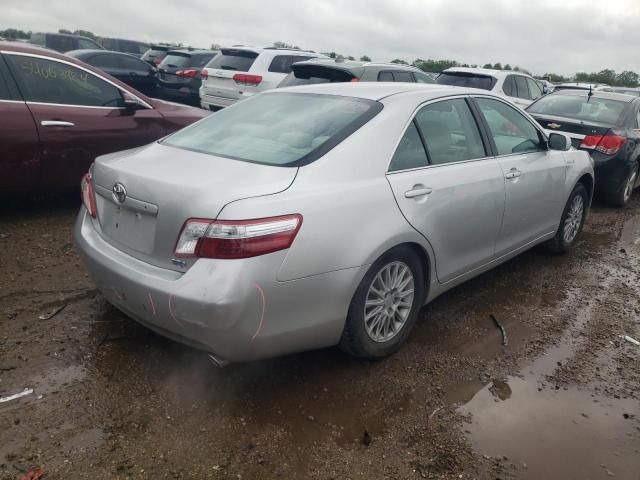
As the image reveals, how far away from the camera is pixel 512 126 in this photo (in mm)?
4410

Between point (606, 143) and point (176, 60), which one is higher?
point (606, 143)

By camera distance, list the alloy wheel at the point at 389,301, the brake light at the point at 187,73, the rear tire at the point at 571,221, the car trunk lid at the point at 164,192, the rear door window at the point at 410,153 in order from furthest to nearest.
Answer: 1. the brake light at the point at 187,73
2. the rear tire at the point at 571,221
3. the rear door window at the point at 410,153
4. the alloy wheel at the point at 389,301
5. the car trunk lid at the point at 164,192

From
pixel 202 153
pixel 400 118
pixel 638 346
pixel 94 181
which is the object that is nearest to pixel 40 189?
pixel 94 181

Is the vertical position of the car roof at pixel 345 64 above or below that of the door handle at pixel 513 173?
above

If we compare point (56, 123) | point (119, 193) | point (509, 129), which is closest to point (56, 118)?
point (56, 123)

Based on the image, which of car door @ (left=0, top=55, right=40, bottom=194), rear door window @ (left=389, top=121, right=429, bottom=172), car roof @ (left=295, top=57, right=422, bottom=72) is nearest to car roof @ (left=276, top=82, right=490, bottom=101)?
rear door window @ (left=389, top=121, right=429, bottom=172)

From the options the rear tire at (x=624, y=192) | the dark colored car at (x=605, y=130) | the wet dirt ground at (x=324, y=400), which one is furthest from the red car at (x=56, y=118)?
the rear tire at (x=624, y=192)

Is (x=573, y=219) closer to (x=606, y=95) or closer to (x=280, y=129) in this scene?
(x=280, y=129)

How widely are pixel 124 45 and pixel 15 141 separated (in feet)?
71.3

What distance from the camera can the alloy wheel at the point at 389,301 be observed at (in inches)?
121

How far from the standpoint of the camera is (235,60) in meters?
10.3

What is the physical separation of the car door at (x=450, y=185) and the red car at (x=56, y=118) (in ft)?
11.0

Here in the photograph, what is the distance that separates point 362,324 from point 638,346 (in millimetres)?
2028

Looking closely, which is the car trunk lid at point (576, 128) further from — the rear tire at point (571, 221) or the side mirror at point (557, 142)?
the side mirror at point (557, 142)
